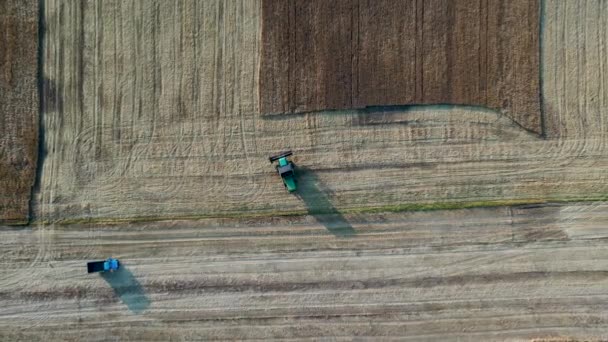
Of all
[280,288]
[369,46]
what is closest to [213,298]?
[280,288]

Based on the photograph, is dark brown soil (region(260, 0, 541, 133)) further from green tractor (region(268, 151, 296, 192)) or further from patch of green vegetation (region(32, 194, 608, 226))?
patch of green vegetation (region(32, 194, 608, 226))

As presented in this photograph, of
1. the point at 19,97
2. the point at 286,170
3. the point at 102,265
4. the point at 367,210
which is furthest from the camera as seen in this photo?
the point at 19,97

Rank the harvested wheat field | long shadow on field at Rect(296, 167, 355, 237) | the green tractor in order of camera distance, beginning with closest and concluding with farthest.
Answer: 1. the green tractor
2. the harvested wheat field
3. long shadow on field at Rect(296, 167, 355, 237)

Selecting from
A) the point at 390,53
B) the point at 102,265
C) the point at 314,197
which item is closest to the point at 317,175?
the point at 314,197

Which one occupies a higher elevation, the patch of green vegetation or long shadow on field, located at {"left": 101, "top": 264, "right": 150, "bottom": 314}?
the patch of green vegetation

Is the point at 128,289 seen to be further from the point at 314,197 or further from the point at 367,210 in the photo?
the point at 367,210

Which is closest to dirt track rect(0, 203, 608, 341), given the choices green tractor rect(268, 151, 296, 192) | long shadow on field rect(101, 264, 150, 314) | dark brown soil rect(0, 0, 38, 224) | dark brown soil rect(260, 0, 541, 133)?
long shadow on field rect(101, 264, 150, 314)
